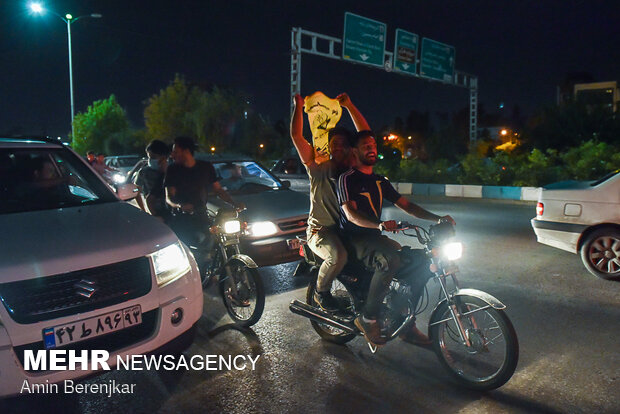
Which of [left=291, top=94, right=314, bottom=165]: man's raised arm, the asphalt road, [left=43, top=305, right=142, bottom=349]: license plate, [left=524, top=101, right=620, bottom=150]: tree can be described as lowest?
the asphalt road

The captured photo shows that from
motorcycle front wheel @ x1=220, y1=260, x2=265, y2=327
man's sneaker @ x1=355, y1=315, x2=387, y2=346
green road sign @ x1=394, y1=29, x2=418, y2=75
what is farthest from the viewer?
green road sign @ x1=394, y1=29, x2=418, y2=75

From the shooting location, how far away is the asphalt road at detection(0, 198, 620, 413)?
3600 millimetres

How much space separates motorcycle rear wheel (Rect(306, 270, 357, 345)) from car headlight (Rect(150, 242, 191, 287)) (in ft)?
4.14

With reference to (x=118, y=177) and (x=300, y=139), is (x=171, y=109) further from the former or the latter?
(x=300, y=139)

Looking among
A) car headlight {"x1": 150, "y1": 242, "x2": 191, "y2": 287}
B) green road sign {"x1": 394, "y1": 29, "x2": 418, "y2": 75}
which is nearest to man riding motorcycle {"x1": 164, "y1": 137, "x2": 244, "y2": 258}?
car headlight {"x1": 150, "y1": 242, "x2": 191, "y2": 287}

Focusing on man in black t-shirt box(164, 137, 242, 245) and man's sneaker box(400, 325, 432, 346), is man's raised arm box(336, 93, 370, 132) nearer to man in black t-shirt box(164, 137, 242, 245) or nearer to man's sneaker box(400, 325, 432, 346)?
man in black t-shirt box(164, 137, 242, 245)

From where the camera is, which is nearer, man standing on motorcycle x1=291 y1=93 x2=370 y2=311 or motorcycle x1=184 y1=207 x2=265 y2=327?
man standing on motorcycle x1=291 y1=93 x2=370 y2=311

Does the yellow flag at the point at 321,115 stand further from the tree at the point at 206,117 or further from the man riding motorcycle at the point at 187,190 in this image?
the tree at the point at 206,117

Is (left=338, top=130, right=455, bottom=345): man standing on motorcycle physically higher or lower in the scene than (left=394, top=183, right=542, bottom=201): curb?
higher

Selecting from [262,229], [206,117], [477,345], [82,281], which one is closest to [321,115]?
[262,229]

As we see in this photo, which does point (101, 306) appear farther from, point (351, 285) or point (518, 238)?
point (518, 238)

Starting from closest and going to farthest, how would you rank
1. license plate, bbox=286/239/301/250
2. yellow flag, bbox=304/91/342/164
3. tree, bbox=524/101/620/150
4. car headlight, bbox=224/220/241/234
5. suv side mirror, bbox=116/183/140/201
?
1. suv side mirror, bbox=116/183/140/201
2. car headlight, bbox=224/220/241/234
3. yellow flag, bbox=304/91/342/164
4. license plate, bbox=286/239/301/250
5. tree, bbox=524/101/620/150

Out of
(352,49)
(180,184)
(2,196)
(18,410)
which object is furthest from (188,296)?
(352,49)

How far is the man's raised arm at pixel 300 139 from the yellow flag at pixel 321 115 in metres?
0.87
